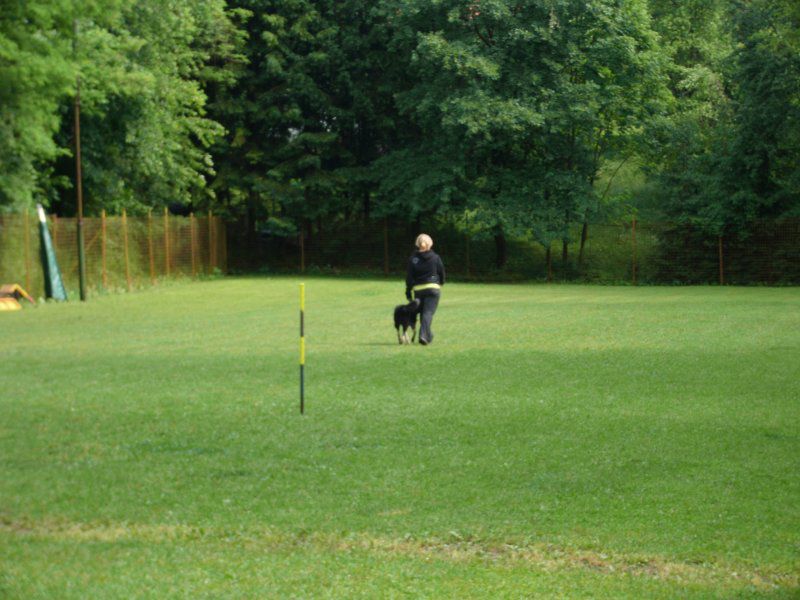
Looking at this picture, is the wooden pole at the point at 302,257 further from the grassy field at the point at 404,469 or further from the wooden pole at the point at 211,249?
the grassy field at the point at 404,469

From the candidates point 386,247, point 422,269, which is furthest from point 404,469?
point 386,247

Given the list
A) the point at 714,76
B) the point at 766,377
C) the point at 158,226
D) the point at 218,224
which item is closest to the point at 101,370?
the point at 766,377

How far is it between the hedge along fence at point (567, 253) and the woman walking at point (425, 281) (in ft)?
90.6

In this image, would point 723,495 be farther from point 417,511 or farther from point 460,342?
point 460,342

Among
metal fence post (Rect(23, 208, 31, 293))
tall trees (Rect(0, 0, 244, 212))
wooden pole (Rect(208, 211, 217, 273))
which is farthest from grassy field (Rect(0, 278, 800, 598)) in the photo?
wooden pole (Rect(208, 211, 217, 273))

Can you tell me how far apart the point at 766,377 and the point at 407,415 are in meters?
5.76

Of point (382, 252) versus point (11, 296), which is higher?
point (382, 252)

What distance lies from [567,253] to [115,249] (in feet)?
64.5

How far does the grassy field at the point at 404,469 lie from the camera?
718 centimetres

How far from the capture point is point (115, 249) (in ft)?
133

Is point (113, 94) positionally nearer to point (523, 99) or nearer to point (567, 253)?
point (523, 99)

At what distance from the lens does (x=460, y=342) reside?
21.1 metres

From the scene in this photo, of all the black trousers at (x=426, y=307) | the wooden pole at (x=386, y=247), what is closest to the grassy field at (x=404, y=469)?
the black trousers at (x=426, y=307)

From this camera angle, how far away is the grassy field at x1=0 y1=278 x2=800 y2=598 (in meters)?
7.18
